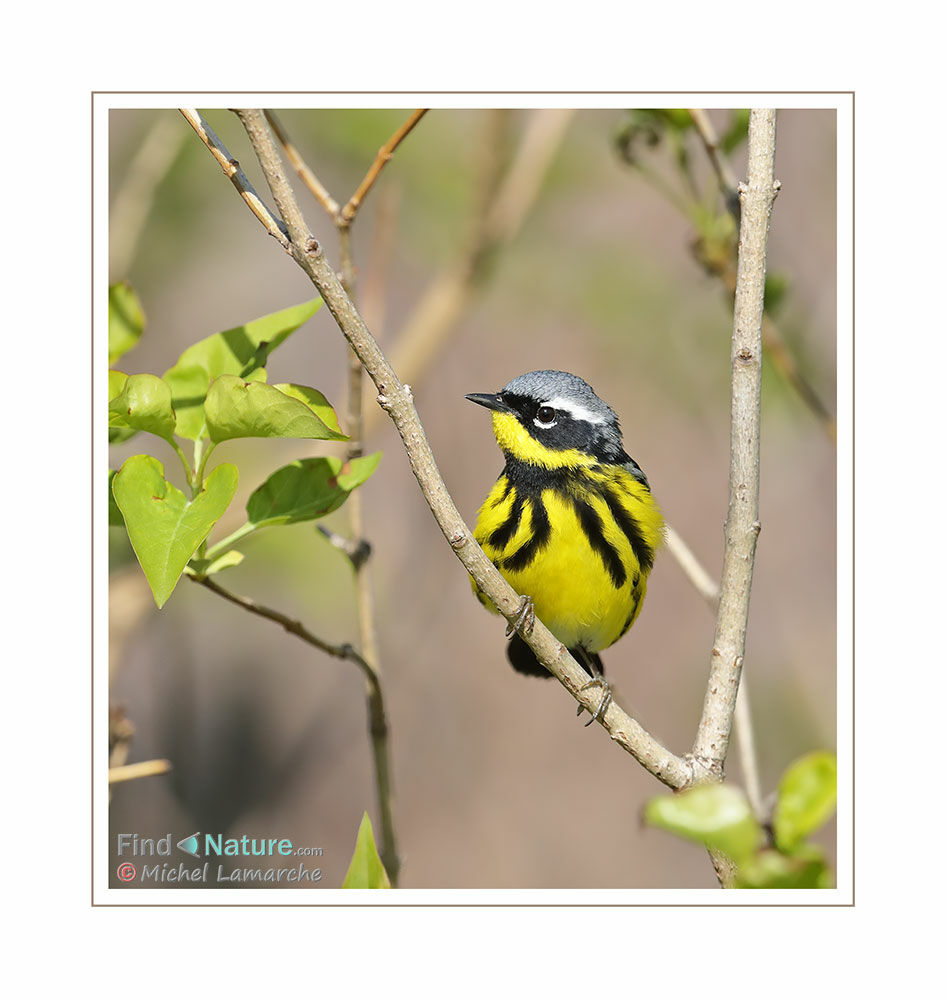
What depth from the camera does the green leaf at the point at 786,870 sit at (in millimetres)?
1317

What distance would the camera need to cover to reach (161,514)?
5.55ft

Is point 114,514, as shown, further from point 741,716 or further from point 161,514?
point 741,716

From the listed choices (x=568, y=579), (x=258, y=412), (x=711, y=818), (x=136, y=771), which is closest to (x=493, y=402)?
(x=568, y=579)

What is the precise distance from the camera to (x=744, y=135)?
2.47 meters

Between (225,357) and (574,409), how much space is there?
39.0 inches

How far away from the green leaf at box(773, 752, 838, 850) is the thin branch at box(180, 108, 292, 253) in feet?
3.77

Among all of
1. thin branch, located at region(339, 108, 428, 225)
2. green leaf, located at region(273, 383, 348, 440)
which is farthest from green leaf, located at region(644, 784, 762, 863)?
thin branch, located at region(339, 108, 428, 225)

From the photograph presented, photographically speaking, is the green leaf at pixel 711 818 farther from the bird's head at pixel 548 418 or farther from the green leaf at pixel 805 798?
the bird's head at pixel 548 418

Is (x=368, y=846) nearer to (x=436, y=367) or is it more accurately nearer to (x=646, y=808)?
(x=646, y=808)

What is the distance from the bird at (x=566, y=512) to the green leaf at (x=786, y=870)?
46.9 inches
